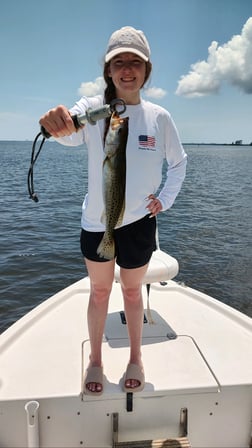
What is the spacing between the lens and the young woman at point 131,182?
277cm

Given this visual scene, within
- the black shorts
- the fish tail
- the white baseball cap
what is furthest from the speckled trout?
the white baseball cap

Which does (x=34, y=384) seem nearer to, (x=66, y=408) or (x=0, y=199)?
(x=66, y=408)

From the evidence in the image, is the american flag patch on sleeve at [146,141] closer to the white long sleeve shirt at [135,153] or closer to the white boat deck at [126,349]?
the white long sleeve shirt at [135,153]

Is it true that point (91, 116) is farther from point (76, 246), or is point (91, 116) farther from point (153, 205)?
point (76, 246)

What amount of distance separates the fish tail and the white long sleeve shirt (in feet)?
0.67

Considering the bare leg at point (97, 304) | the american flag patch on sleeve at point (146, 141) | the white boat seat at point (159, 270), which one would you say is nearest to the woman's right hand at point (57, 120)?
the american flag patch on sleeve at point (146, 141)

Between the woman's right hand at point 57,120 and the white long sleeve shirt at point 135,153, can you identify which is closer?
the woman's right hand at point 57,120

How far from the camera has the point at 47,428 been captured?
120 inches

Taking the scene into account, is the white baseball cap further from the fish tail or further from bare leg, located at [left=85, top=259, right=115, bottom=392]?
bare leg, located at [left=85, top=259, right=115, bottom=392]

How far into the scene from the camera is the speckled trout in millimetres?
2361

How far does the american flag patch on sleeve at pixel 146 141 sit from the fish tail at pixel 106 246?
0.77 metres

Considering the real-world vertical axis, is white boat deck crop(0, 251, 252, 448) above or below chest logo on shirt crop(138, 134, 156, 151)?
below

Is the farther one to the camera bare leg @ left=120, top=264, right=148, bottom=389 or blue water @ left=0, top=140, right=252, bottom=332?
blue water @ left=0, top=140, right=252, bottom=332

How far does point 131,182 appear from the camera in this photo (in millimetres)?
2898
